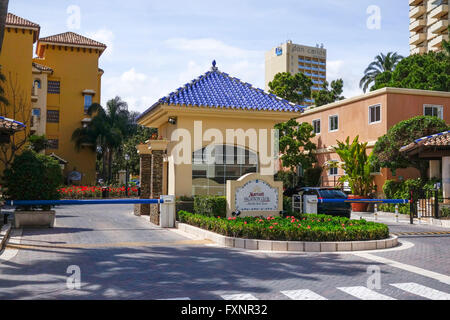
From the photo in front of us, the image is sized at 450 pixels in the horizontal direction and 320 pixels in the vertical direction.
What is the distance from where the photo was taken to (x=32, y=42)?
1746 inches

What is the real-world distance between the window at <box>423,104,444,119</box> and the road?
17.2 meters

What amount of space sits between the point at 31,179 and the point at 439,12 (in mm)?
60790

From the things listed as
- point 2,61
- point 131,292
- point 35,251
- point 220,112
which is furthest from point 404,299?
point 2,61

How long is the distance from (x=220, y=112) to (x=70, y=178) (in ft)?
112

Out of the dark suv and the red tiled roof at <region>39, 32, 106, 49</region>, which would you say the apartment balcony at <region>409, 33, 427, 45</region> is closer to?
the red tiled roof at <region>39, 32, 106, 49</region>

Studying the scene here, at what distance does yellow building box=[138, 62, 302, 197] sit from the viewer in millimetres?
17469

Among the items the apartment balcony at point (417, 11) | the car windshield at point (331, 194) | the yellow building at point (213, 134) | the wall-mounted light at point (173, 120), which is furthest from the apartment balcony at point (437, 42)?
the wall-mounted light at point (173, 120)

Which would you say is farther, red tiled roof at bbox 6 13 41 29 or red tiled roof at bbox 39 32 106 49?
red tiled roof at bbox 39 32 106 49

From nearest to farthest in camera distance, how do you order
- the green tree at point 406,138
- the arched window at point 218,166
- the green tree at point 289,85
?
the arched window at point 218,166 → the green tree at point 406,138 → the green tree at point 289,85

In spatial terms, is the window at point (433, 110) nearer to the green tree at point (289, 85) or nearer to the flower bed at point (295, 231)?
the green tree at point (289, 85)

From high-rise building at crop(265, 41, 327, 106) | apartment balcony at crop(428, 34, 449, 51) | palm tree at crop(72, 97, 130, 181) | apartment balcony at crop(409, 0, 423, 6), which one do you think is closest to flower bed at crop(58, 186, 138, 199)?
palm tree at crop(72, 97, 130, 181)

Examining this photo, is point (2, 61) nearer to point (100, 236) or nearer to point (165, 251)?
point (100, 236)

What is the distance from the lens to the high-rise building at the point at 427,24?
6138cm

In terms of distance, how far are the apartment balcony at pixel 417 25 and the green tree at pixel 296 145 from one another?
43.2m
